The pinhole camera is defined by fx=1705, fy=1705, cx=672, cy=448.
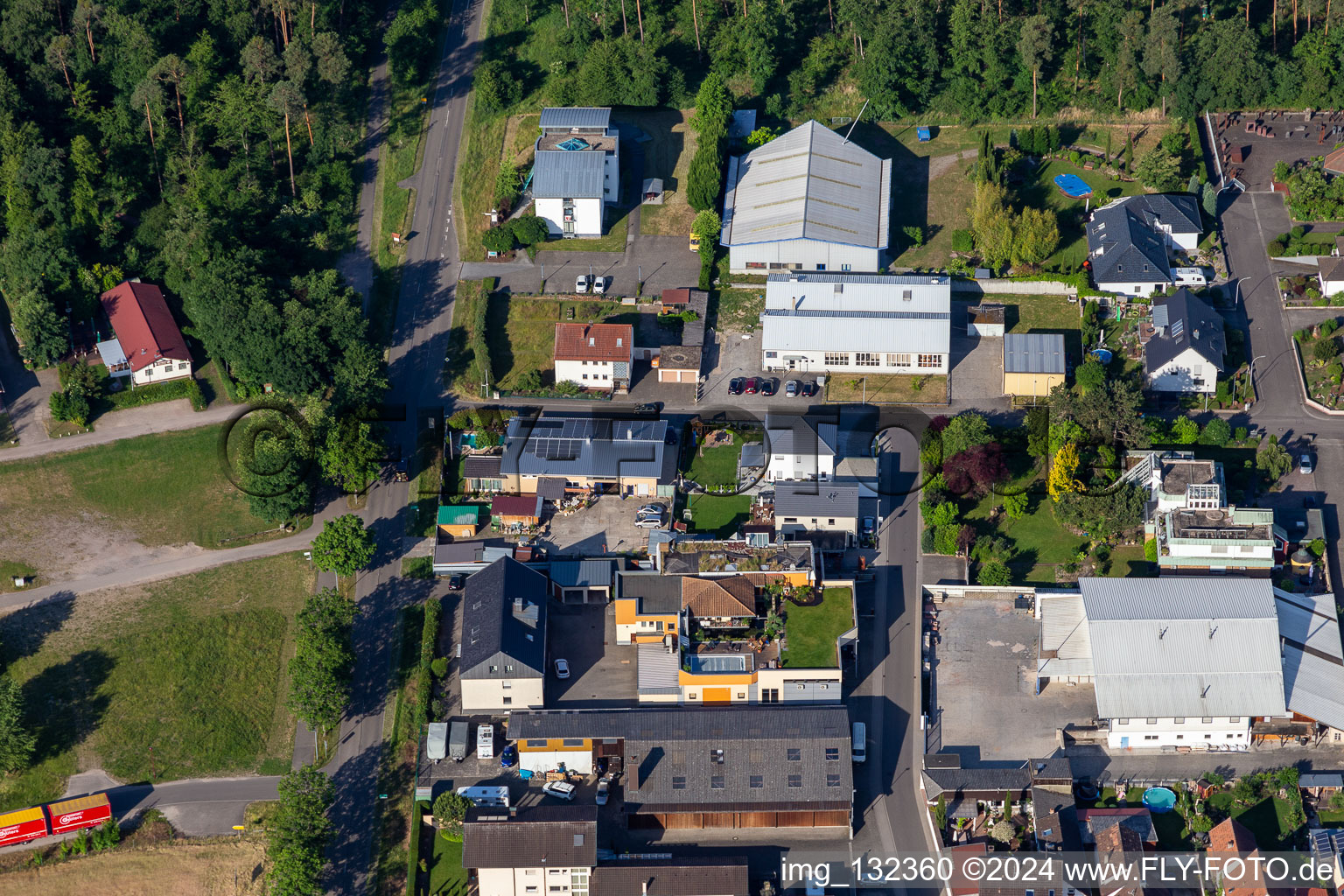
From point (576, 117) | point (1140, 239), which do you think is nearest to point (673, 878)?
point (1140, 239)

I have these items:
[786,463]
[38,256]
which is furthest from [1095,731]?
[38,256]

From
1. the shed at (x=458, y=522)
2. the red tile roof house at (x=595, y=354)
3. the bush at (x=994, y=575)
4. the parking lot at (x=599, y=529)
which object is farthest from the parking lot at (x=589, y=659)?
the bush at (x=994, y=575)

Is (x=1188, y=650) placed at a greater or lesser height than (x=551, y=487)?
lesser

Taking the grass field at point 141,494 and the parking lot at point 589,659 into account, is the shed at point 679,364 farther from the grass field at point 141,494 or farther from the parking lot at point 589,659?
the grass field at point 141,494

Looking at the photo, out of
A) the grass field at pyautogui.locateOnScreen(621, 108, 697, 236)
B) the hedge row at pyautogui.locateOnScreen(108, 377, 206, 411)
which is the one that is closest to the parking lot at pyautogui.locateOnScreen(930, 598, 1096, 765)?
the grass field at pyautogui.locateOnScreen(621, 108, 697, 236)

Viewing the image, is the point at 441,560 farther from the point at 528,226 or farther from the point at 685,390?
the point at 528,226

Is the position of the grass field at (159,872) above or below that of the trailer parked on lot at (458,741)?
below

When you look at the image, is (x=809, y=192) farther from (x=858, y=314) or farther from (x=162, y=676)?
(x=162, y=676)
